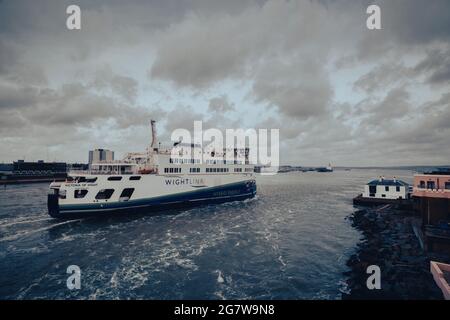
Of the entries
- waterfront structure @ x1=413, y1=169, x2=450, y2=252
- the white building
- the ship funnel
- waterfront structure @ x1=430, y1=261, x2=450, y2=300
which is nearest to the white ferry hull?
the ship funnel

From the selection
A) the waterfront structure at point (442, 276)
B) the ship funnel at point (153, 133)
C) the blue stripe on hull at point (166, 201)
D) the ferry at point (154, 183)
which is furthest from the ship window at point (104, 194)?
the waterfront structure at point (442, 276)

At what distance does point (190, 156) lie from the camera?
41781mm

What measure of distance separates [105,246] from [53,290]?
24.7 feet

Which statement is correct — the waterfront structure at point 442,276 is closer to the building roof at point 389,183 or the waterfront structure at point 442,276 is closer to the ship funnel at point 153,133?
the building roof at point 389,183

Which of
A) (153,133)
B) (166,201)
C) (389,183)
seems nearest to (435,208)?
(389,183)

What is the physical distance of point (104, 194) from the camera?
1293 inches

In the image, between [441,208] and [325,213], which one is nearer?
[441,208]

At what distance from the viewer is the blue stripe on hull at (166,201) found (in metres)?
30.9

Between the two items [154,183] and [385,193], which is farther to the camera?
[385,193]

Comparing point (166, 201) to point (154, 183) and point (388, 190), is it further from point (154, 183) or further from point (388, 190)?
point (388, 190)

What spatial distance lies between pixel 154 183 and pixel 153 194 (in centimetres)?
176

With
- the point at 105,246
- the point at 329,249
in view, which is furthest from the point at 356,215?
the point at 105,246

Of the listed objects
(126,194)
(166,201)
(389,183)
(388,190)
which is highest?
(389,183)

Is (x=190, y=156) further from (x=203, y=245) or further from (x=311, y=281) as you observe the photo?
(x=311, y=281)
